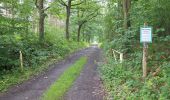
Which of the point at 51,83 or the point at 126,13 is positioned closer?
the point at 51,83

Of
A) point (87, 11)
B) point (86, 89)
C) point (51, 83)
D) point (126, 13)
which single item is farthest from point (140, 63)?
point (87, 11)

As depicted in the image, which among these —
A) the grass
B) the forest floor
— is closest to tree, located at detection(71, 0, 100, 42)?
the grass

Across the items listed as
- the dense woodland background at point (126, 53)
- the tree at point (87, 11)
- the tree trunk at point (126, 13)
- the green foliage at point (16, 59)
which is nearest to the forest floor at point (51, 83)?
the dense woodland background at point (126, 53)

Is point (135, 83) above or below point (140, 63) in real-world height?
below

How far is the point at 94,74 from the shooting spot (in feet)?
48.9

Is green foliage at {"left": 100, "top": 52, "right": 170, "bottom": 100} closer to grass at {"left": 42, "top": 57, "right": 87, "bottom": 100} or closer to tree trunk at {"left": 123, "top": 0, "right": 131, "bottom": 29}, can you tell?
grass at {"left": 42, "top": 57, "right": 87, "bottom": 100}

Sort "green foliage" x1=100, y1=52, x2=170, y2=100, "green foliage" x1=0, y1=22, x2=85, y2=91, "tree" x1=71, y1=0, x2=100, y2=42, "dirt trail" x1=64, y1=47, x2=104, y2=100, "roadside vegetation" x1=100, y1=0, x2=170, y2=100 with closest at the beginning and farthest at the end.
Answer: "green foliage" x1=100, y1=52, x2=170, y2=100
"roadside vegetation" x1=100, y1=0, x2=170, y2=100
"dirt trail" x1=64, y1=47, x2=104, y2=100
"green foliage" x1=0, y1=22, x2=85, y2=91
"tree" x1=71, y1=0, x2=100, y2=42

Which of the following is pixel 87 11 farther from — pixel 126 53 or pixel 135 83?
pixel 135 83

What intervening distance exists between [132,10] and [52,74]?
5.94m

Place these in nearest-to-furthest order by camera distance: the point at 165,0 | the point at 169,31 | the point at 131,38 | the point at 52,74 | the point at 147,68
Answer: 1. the point at 147,68
2. the point at 165,0
3. the point at 169,31
4. the point at 131,38
5. the point at 52,74

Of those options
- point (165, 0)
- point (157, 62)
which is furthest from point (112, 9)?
point (157, 62)

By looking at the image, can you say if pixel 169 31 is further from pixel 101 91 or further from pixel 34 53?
pixel 34 53

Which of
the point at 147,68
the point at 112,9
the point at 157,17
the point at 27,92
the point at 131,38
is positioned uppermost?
the point at 112,9

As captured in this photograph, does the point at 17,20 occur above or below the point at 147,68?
above
